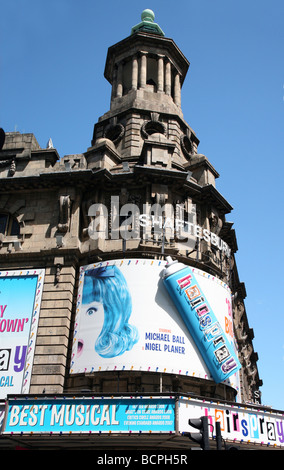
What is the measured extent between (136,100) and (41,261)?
1591cm

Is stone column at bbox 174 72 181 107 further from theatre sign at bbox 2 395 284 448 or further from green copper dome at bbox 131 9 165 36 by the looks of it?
theatre sign at bbox 2 395 284 448

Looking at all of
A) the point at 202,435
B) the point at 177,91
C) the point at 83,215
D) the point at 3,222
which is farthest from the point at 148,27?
the point at 202,435

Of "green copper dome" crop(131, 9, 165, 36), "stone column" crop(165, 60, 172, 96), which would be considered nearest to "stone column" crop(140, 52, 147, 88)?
"stone column" crop(165, 60, 172, 96)

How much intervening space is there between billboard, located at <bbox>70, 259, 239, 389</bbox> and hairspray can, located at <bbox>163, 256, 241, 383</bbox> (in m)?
0.29

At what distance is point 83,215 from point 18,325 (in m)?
7.36

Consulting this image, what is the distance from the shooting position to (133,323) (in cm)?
2441

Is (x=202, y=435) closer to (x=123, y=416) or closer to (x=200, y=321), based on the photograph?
(x=123, y=416)

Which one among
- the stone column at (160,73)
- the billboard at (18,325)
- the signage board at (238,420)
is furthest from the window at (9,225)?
the stone column at (160,73)

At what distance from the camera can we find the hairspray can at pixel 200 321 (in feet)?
80.8

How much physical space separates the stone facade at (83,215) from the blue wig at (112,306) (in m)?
1.10

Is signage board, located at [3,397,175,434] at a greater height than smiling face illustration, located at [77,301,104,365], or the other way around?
smiling face illustration, located at [77,301,104,365]

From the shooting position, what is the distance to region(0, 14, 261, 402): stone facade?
2433cm
